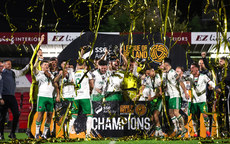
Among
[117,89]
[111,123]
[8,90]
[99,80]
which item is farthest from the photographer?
[111,123]

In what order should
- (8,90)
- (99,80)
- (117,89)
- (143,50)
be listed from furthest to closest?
(143,50) < (99,80) < (117,89) < (8,90)

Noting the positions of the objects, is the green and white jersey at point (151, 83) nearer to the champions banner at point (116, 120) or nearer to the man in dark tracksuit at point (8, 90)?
the champions banner at point (116, 120)

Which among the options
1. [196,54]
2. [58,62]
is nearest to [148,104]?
[58,62]

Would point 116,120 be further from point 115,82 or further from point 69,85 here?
point 69,85

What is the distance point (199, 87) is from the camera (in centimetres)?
995

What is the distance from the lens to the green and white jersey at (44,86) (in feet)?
30.5

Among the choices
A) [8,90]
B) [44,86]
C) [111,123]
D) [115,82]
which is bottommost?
[111,123]

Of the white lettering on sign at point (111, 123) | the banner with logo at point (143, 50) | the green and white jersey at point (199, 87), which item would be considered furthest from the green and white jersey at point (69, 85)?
the green and white jersey at point (199, 87)

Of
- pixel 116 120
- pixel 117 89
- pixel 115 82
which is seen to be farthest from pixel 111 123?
pixel 115 82

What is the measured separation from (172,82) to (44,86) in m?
3.16

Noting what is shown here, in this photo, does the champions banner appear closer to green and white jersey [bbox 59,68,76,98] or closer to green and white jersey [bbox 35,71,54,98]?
green and white jersey [bbox 59,68,76,98]

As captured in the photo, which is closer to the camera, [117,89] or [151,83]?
[117,89]

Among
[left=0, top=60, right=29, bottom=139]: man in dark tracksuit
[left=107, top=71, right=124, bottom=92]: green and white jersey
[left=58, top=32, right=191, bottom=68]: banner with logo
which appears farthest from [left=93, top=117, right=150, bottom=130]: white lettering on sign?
[left=0, top=60, right=29, bottom=139]: man in dark tracksuit

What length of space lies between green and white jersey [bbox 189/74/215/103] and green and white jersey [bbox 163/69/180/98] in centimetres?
93
